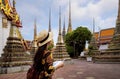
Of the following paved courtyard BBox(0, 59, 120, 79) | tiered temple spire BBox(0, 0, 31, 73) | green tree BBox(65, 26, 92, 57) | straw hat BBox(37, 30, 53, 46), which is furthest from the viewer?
green tree BBox(65, 26, 92, 57)

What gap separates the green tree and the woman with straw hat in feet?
115

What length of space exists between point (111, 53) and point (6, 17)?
8278mm

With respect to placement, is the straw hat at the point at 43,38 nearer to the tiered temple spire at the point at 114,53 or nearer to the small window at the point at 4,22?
the tiered temple spire at the point at 114,53

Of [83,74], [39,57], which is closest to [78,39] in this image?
[83,74]

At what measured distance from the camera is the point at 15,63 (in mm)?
11602

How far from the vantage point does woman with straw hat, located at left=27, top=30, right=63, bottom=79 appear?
10.3 feet

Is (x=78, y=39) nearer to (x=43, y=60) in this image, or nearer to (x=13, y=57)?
(x=13, y=57)

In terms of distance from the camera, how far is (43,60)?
10.3ft

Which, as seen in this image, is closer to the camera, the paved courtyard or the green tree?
the paved courtyard

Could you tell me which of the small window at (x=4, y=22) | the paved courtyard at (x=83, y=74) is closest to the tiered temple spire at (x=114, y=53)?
the paved courtyard at (x=83, y=74)

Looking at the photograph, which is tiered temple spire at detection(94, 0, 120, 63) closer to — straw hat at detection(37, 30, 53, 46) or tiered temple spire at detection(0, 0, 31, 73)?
tiered temple spire at detection(0, 0, 31, 73)

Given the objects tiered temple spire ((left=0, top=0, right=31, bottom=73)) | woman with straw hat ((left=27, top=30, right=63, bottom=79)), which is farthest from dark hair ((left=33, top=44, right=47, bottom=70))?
tiered temple spire ((left=0, top=0, right=31, bottom=73))

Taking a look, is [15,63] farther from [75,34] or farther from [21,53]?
[75,34]

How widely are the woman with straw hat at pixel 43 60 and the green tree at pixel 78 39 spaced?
3494 centimetres
